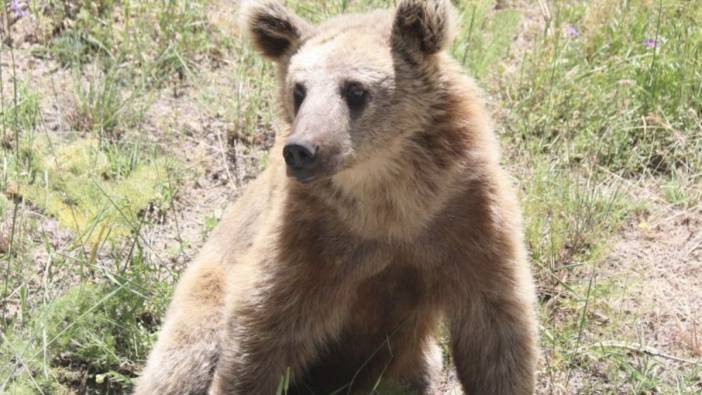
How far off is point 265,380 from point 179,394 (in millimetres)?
528

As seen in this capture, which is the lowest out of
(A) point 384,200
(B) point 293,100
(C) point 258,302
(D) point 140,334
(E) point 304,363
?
(D) point 140,334

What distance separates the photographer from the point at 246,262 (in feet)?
15.3

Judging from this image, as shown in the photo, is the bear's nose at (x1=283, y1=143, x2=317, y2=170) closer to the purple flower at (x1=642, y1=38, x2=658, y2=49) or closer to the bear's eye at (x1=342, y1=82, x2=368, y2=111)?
the bear's eye at (x1=342, y1=82, x2=368, y2=111)

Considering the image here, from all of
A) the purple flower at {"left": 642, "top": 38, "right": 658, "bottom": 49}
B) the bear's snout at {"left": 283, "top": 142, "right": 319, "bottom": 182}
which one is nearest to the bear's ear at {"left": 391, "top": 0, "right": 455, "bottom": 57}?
the bear's snout at {"left": 283, "top": 142, "right": 319, "bottom": 182}

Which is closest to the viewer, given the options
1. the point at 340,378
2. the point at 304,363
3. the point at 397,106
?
the point at 397,106

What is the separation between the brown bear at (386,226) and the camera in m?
4.32

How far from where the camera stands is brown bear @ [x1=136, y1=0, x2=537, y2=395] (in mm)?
4320

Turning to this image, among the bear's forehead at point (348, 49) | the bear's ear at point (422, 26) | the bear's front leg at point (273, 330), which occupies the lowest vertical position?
the bear's front leg at point (273, 330)

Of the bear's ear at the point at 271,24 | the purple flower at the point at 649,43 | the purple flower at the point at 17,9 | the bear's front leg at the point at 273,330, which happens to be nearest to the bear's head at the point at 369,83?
the bear's ear at the point at 271,24

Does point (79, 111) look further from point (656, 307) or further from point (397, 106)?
point (656, 307)

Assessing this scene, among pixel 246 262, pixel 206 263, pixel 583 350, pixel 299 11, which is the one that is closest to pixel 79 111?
pixel 299 11

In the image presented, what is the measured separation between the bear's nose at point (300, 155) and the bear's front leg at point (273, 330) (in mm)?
714

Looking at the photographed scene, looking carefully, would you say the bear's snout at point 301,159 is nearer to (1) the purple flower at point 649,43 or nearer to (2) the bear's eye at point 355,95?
(2) the bear's eye at point 355,95

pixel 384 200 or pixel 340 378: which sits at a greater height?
pixel 384 200
